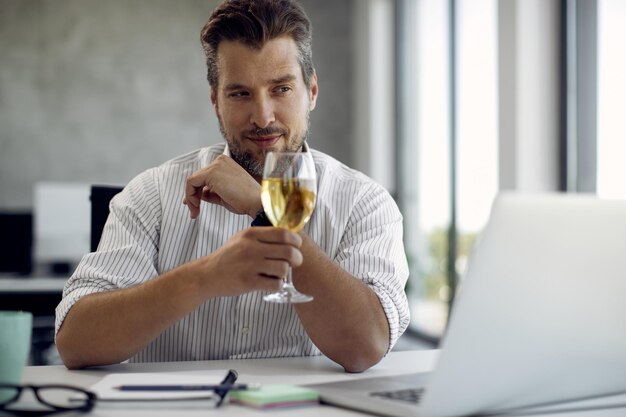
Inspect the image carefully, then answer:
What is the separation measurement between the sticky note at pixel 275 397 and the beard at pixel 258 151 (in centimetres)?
76

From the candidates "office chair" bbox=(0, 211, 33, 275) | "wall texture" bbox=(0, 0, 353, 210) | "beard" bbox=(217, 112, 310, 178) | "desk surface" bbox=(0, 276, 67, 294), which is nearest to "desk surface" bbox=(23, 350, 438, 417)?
"beard" bbox=(217, 112, 310, 178)

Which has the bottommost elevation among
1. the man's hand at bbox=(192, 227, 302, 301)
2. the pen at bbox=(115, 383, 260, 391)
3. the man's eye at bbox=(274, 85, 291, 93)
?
the pen at bbox=(115, 383, 260, 391)

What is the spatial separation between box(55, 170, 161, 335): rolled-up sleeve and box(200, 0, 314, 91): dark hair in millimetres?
323

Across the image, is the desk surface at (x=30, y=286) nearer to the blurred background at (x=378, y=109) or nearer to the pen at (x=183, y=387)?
the blurred background at (x=378, y=109)

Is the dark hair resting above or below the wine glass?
above

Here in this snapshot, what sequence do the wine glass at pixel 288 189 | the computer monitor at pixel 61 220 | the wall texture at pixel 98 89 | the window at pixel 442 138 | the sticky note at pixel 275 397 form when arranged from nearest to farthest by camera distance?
the sticky note at pixel 275 397, the wine glass at pixel 288 189, the computer monitor at pixel 61 220, the window at pixel 442 138, the wall texture at pixel 98 89

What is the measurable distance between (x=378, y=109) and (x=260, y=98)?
435 cm

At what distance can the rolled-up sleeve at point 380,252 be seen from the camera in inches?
58.4

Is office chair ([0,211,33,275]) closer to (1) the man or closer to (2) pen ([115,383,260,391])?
(1) the man

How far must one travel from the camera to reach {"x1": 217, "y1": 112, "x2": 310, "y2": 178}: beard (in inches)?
67.1

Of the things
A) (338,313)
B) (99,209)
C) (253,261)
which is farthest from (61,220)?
(253,261)

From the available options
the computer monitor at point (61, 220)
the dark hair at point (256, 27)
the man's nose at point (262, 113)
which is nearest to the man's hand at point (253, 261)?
the man's nose at point (262, 113)

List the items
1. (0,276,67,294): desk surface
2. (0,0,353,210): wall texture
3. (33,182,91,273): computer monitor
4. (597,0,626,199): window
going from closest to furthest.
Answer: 1. (597,0,626,199): window
2. (0,276,67,294): desk surface
3. (33,182,91,273): computer monitor
4. (0,0,353,210): wall texture

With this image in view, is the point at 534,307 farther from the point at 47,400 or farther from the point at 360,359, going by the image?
the point at 47,400
